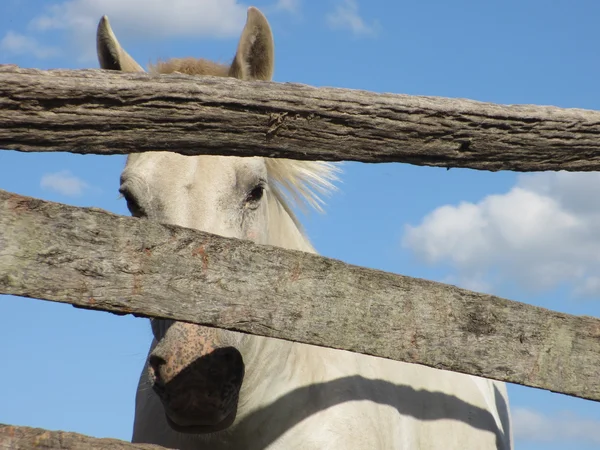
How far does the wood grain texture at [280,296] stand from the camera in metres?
2.29

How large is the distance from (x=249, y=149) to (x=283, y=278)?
1.36ft

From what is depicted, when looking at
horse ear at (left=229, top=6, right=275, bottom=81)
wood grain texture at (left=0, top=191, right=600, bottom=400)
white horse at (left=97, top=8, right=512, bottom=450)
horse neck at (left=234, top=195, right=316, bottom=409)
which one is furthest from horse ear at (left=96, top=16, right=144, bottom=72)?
wood grain texture at (left=0, top=191, right=600, bottom=400)

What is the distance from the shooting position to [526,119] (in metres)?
2.86

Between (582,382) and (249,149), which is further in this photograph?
(582,382)

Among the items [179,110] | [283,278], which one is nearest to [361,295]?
[283,278]

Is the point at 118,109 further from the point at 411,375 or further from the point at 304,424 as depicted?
the point at 411,375

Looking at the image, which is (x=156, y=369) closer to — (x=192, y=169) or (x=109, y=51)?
(x=192, y=169)

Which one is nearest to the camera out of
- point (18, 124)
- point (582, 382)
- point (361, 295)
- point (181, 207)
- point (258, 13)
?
point (18, 124)

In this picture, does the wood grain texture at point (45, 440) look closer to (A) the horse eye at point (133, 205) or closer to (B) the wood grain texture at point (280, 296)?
(B) the wood grain texture at point (280, 296)

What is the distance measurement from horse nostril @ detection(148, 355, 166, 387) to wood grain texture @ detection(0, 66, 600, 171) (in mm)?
776

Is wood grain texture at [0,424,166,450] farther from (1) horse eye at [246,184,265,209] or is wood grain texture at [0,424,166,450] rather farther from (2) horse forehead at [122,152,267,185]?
(1) horse eye at [246,184,265,209]

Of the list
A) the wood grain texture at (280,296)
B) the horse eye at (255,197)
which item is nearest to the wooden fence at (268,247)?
the wood grain texture at (280,296)

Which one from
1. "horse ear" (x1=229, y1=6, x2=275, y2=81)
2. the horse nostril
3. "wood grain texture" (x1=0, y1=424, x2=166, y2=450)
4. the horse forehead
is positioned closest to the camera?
"wood grain texture" (x1=0, y1=424, x2=166, y2=450)

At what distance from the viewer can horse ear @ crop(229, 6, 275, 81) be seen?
3.93 metres
